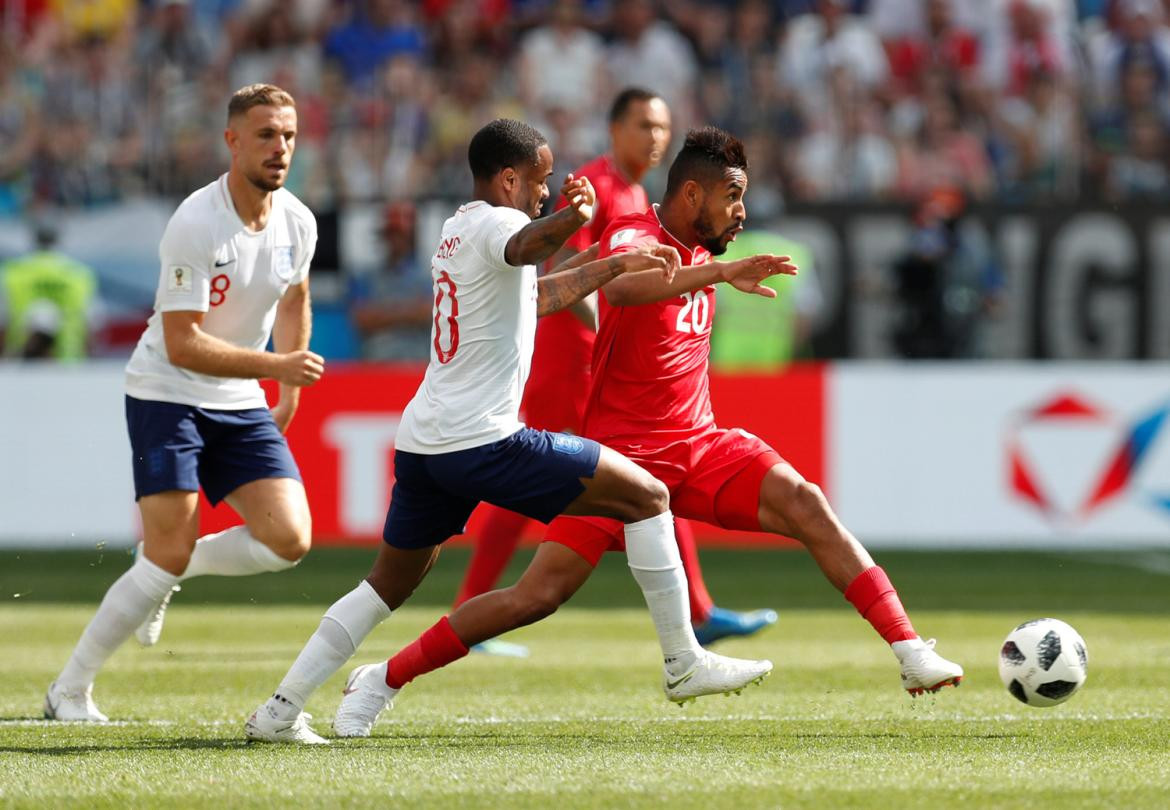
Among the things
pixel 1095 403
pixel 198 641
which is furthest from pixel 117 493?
pixel 1095 403

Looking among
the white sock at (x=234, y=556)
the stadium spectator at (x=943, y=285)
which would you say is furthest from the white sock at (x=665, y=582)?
the stadium spectator at (x=943, y=285)

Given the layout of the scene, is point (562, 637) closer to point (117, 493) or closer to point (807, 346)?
point (117, 493)

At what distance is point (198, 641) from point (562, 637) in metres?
1.87

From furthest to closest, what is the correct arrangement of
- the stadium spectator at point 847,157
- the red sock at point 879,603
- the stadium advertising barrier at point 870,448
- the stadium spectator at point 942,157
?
the stadium spectator at point 942,157 < the stadium spectator at point 847,157 < the stadium advertising barrier at point 870,448 < the red sock at point 879,603

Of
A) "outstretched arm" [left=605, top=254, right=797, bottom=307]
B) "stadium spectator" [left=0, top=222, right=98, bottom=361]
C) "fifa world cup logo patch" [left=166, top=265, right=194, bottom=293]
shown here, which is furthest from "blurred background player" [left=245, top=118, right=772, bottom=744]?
"stadium spectator" [left=0, top=222, right=98, bottom=361]

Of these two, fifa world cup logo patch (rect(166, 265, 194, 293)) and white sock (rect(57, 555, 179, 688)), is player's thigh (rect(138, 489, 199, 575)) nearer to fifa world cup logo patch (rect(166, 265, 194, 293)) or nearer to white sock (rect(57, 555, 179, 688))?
white sock (rect(57, 555, 179, 688))

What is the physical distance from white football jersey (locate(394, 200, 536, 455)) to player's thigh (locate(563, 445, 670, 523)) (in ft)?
1.01

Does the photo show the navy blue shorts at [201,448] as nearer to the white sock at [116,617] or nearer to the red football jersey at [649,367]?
the white sock at [116,617]

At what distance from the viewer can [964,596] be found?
11.4 meters

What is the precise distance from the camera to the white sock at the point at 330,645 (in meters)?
6.09

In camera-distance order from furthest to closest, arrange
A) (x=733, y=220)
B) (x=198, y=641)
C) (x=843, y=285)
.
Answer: (x=843, y=285) → (x=198, y=641) → (x=733, y=220)

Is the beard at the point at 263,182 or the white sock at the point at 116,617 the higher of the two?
the beard at the point at 263,182

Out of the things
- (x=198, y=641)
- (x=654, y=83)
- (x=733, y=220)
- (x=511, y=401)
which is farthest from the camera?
(x=654, y=83)

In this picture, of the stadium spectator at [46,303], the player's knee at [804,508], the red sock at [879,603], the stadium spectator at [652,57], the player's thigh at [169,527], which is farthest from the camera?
the stadium spectator at [652,57]
